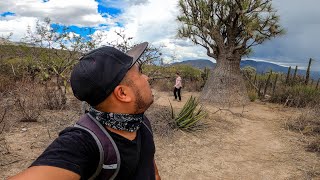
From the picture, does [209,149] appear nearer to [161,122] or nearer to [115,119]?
[161,122]

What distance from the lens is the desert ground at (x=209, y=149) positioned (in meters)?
5.45

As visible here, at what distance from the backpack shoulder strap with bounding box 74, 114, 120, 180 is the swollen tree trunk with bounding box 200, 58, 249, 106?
11.7 meters

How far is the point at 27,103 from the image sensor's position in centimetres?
834

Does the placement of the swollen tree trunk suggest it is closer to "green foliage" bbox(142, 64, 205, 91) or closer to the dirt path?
"green foliage" bbox(142, 64, 205, 91)

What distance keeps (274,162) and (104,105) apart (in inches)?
223

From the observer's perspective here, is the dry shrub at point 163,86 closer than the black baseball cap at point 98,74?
No

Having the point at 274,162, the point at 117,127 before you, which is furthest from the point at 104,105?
the point at 274,162

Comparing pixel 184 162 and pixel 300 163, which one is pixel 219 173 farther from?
pixel 300 163

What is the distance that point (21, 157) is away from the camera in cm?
525

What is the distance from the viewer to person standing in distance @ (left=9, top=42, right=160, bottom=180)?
111cm

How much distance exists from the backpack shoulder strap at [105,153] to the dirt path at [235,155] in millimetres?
4206

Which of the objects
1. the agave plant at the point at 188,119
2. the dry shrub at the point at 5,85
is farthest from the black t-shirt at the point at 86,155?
the dry shrub at the point at 5,85

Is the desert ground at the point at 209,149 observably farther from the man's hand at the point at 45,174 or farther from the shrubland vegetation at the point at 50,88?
the man's hand at the point at 45,174

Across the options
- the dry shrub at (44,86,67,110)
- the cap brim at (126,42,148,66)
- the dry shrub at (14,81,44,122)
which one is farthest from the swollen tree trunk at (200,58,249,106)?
the cap brim at (126,42,148,66)
